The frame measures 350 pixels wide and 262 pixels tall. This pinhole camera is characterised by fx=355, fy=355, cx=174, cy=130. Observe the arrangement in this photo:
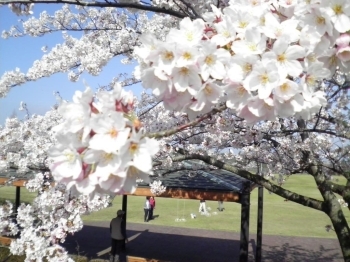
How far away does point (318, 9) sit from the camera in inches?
42.5

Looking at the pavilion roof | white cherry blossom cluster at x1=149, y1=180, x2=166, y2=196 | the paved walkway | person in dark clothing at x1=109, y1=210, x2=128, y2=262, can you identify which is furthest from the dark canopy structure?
the paved walkway

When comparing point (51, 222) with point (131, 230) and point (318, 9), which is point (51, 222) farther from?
point (131, 230)

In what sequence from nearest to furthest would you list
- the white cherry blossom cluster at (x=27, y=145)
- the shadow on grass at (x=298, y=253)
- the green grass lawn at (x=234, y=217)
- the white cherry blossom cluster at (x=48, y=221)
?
the white cherry blossom cluster at (x=48, y=221) → the white cherry blossom cluster at (x=27, y=145) → the shadow on grass at (x=298, y=253) → the green grass lawn at (x=234, y=217)

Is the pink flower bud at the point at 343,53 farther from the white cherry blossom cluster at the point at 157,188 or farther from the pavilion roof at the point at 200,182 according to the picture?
the white cherry blossom cluster at the point at 157,188

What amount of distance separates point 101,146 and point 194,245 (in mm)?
11636

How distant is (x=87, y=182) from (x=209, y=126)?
3784 mm

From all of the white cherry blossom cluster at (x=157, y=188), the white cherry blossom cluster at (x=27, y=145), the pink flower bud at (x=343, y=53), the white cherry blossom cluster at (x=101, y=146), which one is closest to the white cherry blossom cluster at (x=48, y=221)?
the white cherry blossom cluster at (x=27, y=145)

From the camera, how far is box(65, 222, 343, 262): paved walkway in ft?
34.5

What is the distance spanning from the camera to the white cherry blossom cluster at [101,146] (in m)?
0.88

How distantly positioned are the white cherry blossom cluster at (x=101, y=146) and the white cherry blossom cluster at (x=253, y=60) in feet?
0.56

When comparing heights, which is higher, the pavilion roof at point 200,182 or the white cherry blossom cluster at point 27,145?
the white cherry blossom cluster at point 27,145

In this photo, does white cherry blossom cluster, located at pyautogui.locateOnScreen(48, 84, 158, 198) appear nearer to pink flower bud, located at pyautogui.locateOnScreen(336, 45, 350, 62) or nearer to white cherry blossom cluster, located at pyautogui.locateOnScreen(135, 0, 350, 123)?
white cherry blossom cluster, located at pyautogui.locateOnScreen(135, 0, 350, 123)

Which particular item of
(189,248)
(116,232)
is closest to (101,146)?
(116,232)

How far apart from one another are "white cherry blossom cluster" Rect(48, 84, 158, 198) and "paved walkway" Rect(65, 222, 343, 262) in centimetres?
928
